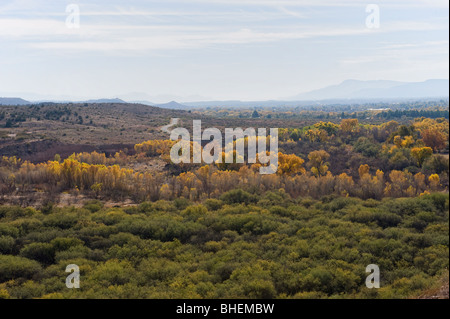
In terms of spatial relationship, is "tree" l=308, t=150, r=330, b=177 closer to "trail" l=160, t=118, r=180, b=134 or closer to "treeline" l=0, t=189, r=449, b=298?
"treeline" l=0, t=189, r=449, b=298

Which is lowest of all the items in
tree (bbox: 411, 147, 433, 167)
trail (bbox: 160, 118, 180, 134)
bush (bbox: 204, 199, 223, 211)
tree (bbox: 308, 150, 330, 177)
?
bush (bbox: 204, 199, 223, 211)

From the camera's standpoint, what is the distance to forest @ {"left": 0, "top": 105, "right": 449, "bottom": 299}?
14844 millimetres

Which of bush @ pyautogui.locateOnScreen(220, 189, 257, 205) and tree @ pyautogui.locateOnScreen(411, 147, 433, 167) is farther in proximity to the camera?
tree @ pyautogui.locateOnScreen(411, 147, 433, 167)

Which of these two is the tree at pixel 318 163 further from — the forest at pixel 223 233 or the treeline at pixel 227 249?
the treeline at pixel 227 249

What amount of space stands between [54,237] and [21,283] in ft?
16.7

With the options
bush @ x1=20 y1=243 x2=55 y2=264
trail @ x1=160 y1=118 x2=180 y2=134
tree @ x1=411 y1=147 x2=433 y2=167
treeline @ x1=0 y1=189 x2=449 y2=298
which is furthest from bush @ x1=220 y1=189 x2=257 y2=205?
trail @ x1=160 y1=118 x2=180 y2=134

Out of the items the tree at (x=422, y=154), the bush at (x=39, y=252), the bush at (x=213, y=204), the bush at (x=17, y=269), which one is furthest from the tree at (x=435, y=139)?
the bush at (x=17, y=269)

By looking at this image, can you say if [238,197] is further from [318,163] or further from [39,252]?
[318,163]

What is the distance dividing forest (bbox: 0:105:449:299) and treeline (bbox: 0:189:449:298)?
0.07 m

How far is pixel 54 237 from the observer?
20.4 meters

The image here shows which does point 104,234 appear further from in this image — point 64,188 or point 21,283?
point 64,188

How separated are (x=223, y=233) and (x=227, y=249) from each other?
2592mm

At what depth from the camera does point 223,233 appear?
2181 centimetres
